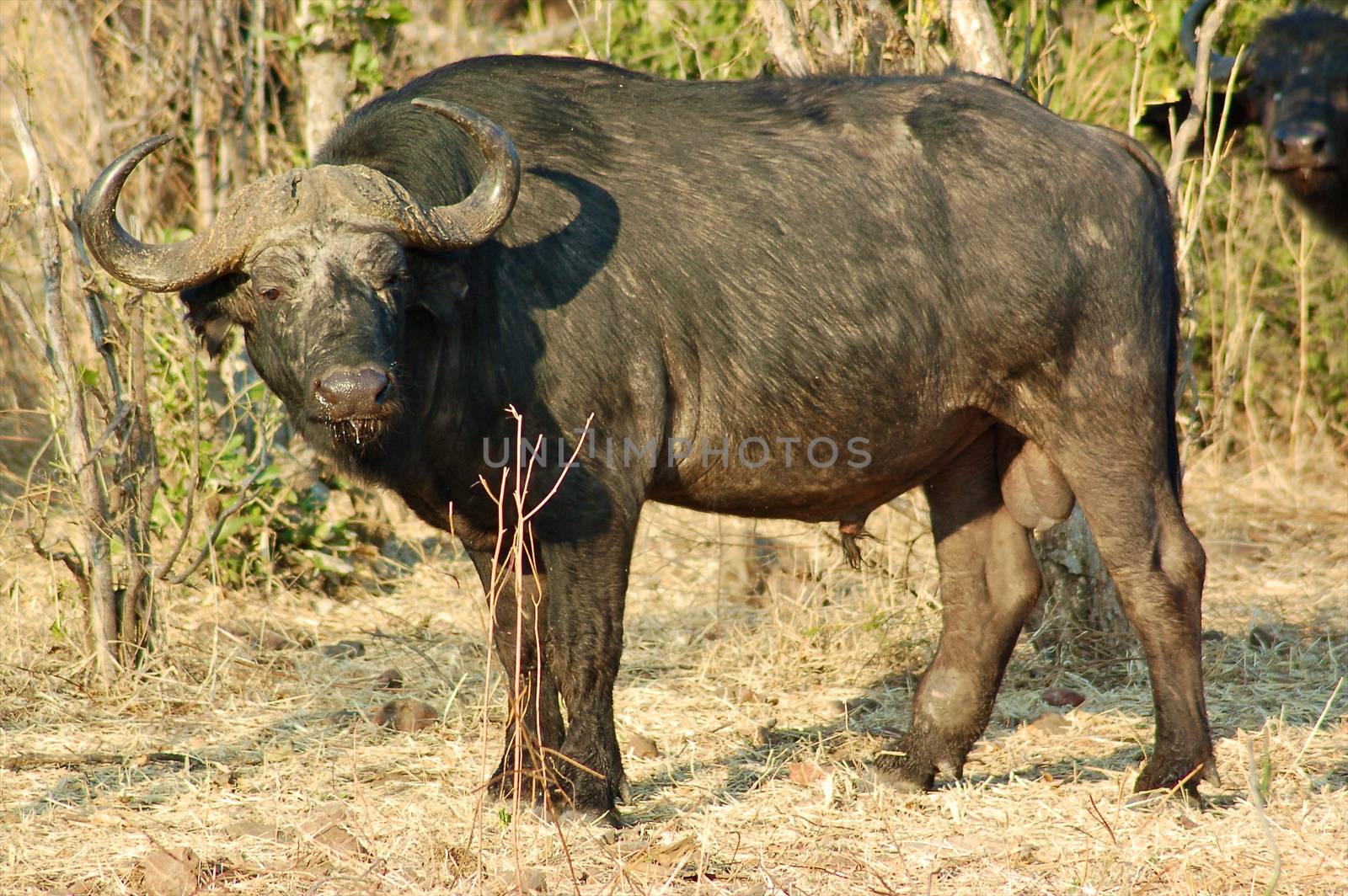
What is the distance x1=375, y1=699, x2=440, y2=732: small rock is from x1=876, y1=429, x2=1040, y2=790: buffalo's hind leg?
1585 millimetres

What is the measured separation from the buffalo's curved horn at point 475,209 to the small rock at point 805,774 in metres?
1.92

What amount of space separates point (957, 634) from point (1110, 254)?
4.37 ft

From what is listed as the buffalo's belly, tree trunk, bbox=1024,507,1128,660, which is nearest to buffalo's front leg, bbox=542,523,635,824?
the buffalo's belly

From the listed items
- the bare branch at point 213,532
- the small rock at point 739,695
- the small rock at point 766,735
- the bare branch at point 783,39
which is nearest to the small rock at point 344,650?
the bare branch at point 213,532

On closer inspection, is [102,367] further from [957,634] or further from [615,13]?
[615,13]

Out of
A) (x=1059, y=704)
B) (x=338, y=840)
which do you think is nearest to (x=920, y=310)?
(x=1059, y=704)

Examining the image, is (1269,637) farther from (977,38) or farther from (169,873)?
(169,873)

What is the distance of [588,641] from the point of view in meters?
4.06

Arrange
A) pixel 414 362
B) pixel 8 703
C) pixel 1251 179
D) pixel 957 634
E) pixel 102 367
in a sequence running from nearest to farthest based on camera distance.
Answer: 1. pixel 414 362
2. pixel 957 634
3. pixel 8 703
4. pixel 102 367
5. pixel 1251 179

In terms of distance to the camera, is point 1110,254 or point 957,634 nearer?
point 1110,254

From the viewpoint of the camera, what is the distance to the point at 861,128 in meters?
4.41

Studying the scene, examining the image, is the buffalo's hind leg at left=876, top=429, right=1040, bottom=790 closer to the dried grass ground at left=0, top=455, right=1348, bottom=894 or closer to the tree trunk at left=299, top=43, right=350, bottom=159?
the dried grass ground at left=0, top=455, right=1348, bottom=894

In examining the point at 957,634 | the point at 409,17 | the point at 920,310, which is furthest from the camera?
the point at 409,17

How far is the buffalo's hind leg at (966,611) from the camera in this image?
466cm
